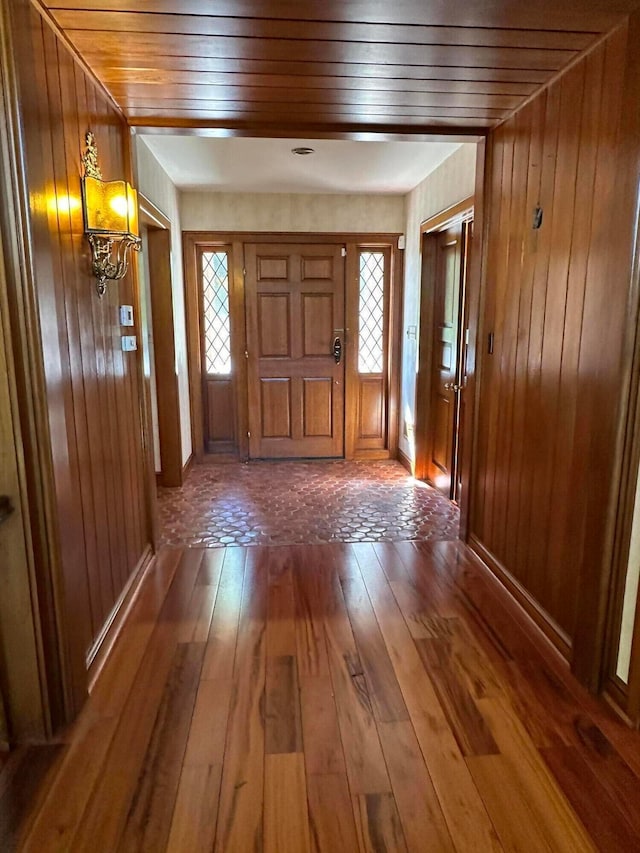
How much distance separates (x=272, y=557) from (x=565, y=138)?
2379 mm

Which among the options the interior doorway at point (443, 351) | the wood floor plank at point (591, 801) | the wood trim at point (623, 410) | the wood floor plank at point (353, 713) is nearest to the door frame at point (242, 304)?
the interior doorway at point (443, 351)

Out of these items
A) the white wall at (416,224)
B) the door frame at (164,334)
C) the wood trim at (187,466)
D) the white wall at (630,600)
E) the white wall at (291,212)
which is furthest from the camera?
the white wall at (291,212)

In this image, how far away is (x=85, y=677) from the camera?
74.7 inches

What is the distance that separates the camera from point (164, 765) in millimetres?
1637

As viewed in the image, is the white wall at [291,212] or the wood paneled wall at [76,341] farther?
the white wall at [291,212]

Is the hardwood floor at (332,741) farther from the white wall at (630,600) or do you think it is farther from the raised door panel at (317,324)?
the raised door panel at (317,324)

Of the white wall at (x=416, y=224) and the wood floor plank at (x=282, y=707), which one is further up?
the white wall at (x=416, y=224)

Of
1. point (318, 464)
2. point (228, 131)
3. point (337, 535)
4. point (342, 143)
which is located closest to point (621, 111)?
point (228, 131)

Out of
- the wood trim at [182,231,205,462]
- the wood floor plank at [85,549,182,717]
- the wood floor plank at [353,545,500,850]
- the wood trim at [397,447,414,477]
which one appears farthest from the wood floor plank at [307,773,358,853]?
the wood trim at [182,231,205,462]

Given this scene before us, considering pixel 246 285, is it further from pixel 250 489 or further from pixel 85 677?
pixel 85 677

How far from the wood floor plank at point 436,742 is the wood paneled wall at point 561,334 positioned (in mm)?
573

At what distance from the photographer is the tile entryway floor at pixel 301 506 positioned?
3383 millimetres

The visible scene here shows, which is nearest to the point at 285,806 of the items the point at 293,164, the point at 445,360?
the point at 445,360

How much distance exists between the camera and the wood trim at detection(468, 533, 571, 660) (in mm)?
2137
